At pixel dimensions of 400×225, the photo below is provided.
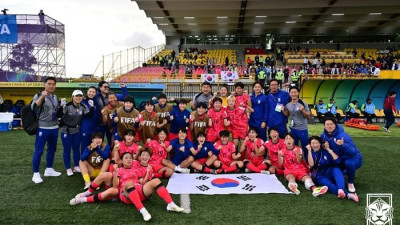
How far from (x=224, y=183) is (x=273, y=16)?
1017 inches

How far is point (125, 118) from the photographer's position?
6176 mm

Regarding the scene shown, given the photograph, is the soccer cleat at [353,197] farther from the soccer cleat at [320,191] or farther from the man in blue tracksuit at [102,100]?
the man in blue tracksuit at [102,100]

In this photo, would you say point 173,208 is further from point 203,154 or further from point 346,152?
point 346,152

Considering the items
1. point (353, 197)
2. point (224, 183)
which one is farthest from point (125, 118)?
point (353, 197)

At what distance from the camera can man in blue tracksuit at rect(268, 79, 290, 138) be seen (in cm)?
653

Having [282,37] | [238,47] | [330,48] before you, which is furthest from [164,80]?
[330,48]

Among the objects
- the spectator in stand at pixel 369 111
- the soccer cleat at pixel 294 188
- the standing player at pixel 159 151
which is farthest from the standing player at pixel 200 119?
the spectator in stand at pixel 369 111

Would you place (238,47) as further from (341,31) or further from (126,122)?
(126,122)

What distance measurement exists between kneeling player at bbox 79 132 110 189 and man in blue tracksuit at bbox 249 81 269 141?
3.33m

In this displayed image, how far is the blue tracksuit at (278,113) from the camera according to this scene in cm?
654

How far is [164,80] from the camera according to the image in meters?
19.0

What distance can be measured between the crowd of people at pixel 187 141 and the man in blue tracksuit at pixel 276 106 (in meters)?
0.02

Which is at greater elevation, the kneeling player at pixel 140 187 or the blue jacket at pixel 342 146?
the blue jacket at pixel 342 146

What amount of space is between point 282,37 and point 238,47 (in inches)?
211
